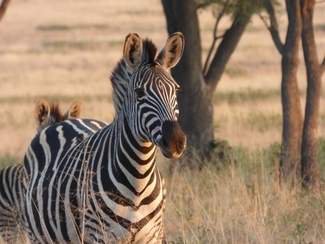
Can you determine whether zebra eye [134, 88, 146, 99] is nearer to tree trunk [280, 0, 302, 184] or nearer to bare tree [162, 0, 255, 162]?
tree trunk [280, 0, 302, 184]

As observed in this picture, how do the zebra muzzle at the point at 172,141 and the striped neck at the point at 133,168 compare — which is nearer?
the zebra muzzle at the point at 172,141

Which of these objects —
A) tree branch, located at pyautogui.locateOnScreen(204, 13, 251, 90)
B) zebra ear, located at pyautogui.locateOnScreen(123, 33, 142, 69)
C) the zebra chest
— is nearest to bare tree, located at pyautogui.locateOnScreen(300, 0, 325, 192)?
tree branch, located at pyautogui.locateOnScreen(204, 13, 251, 90)

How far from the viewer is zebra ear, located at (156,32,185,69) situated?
6.68 meters

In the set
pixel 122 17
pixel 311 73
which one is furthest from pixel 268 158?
pixel 122 17

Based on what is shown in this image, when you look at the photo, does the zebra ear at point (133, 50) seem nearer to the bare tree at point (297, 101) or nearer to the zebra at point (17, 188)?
the zebra at point (17, 188)

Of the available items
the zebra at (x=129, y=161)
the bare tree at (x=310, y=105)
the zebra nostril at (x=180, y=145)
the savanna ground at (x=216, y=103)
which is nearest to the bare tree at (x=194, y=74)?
the savanna ground at (x=216, y=103)

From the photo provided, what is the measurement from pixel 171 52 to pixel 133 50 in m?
0.23

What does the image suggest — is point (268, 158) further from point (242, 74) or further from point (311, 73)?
point (242, 74)

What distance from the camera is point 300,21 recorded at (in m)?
11.4

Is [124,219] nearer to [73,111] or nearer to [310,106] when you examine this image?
[73,111]

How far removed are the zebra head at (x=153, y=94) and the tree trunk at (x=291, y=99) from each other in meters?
4.86

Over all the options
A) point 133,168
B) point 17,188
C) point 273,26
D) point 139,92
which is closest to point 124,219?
point 133,168

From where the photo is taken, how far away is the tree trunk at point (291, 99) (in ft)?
37.5

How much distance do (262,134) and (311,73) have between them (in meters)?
8.21
